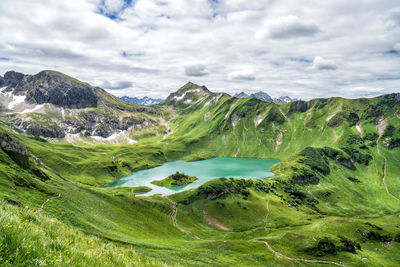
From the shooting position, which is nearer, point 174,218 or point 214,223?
point 174,218

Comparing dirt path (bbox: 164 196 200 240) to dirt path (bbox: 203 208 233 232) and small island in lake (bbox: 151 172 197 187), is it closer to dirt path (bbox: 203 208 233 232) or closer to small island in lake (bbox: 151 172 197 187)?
dirt path (bbox: 203 208 233 232)

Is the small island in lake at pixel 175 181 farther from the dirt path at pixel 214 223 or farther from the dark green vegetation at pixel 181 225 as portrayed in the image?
the dirt path at pixel 214 223

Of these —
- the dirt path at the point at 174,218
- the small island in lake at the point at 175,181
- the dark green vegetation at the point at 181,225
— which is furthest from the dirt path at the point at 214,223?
the small island in lake at the point at 175,181

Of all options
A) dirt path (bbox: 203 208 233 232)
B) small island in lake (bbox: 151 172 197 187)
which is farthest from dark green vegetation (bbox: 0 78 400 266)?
small island in lake (bbox: 151 172 197 187)

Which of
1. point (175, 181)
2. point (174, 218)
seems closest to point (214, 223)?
point (174, 218)

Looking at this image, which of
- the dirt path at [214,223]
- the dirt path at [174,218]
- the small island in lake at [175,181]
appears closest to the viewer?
the dirt path at [174,218]

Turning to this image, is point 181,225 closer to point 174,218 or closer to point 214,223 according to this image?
point 174,218

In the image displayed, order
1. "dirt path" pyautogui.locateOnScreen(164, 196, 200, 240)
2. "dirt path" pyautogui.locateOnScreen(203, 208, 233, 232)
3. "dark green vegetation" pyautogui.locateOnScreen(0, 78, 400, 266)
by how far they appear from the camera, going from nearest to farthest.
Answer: "dark green vegetation" pyautogui.locateOnScreen(0, 78, 400, 266) → "dirt path" pyautogui.locateOnScreen(164, 196, 200, 240) → "dirt path" pyautogui.locateOnScreen(203, 208, 233, 232)

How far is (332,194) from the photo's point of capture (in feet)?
610

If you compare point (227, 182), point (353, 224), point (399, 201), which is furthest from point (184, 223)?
point (399, 201)

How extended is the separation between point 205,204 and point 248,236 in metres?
32.2

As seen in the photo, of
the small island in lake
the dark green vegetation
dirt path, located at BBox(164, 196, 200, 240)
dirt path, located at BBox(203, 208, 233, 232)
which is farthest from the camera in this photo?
the small island in lake

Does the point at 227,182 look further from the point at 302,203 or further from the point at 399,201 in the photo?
the point at 399,201

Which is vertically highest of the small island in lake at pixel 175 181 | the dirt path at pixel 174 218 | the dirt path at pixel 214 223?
the dirt path at pixel 174 218
